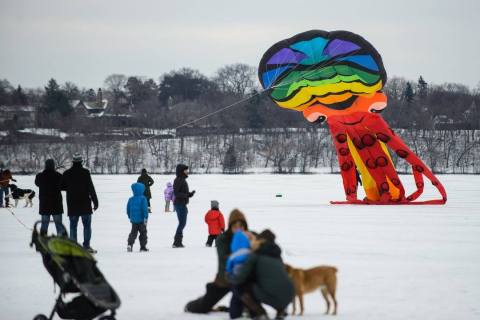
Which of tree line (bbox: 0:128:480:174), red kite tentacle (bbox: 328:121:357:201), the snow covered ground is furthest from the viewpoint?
tree line (bbox: 0:128:480:174)

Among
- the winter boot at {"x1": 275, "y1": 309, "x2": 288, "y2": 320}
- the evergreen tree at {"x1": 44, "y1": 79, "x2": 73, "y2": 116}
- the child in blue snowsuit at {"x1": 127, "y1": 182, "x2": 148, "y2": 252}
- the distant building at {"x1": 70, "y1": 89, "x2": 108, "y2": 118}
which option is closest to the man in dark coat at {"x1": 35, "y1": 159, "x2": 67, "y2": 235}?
the child in blue snowsuit at {"x1": 127, "y1": 182, "x2": 148, "y2": 252}

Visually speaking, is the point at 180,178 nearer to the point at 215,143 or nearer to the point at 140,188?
the point at 140,188

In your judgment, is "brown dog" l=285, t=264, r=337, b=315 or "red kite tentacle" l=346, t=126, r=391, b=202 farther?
"red kite tentacle" l=346, t=126, r=391, b=202

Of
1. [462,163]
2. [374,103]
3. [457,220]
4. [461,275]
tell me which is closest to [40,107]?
[462,163]

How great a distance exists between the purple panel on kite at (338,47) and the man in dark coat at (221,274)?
14.7 meters

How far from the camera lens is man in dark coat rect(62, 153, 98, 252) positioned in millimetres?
11641

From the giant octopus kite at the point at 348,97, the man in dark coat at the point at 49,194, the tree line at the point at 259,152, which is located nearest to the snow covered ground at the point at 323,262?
the man in dark coat at the point at 49,194

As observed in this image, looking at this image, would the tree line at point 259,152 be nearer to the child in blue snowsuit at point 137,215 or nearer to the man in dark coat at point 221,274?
the child in blue snowsuit at point 137,215

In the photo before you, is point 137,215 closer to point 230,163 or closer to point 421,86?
point 230,163

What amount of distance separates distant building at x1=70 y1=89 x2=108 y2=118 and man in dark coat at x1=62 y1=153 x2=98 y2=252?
3388 inches

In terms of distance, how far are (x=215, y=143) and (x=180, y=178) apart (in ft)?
226

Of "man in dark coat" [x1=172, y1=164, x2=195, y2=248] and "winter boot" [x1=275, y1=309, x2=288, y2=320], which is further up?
"man in dark coat" [x1=172, y1=164, x2=195, y2=248]

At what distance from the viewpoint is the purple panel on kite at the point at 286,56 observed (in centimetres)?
2192

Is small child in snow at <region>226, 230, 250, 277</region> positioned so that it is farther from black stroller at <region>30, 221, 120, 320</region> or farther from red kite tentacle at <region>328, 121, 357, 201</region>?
red kite tentacle at <region>328, 121, 357, 201</region>
